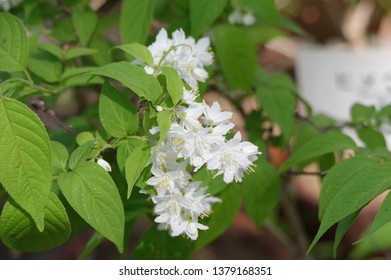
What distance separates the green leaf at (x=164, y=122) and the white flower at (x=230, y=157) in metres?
0.06

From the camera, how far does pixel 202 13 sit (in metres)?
0.99

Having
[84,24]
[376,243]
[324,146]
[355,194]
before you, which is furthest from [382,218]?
[376,243]

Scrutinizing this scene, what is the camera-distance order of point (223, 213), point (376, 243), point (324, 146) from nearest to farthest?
point (324, 146), point (223, 213), point (376, 243)

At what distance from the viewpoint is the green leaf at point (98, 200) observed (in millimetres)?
749

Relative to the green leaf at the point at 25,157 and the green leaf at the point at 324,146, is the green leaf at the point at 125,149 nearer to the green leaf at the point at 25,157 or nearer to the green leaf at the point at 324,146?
the green leaf at the point at 25,157

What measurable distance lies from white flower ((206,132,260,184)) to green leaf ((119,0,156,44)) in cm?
35

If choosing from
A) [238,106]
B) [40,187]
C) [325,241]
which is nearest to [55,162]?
[40,187]

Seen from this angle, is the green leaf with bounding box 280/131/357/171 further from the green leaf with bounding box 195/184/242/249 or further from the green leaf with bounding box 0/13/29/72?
the green leaf with bounding box 0/13/29/72

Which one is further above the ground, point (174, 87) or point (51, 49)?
point (174, 87)

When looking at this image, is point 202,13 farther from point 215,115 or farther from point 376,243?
point 376,243

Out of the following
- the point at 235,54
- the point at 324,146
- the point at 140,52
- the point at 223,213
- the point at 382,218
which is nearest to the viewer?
the point at 382,218

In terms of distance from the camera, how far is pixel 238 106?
141 centimetres

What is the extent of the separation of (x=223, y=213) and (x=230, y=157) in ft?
1.17

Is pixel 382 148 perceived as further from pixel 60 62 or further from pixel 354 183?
pixel 60 62
